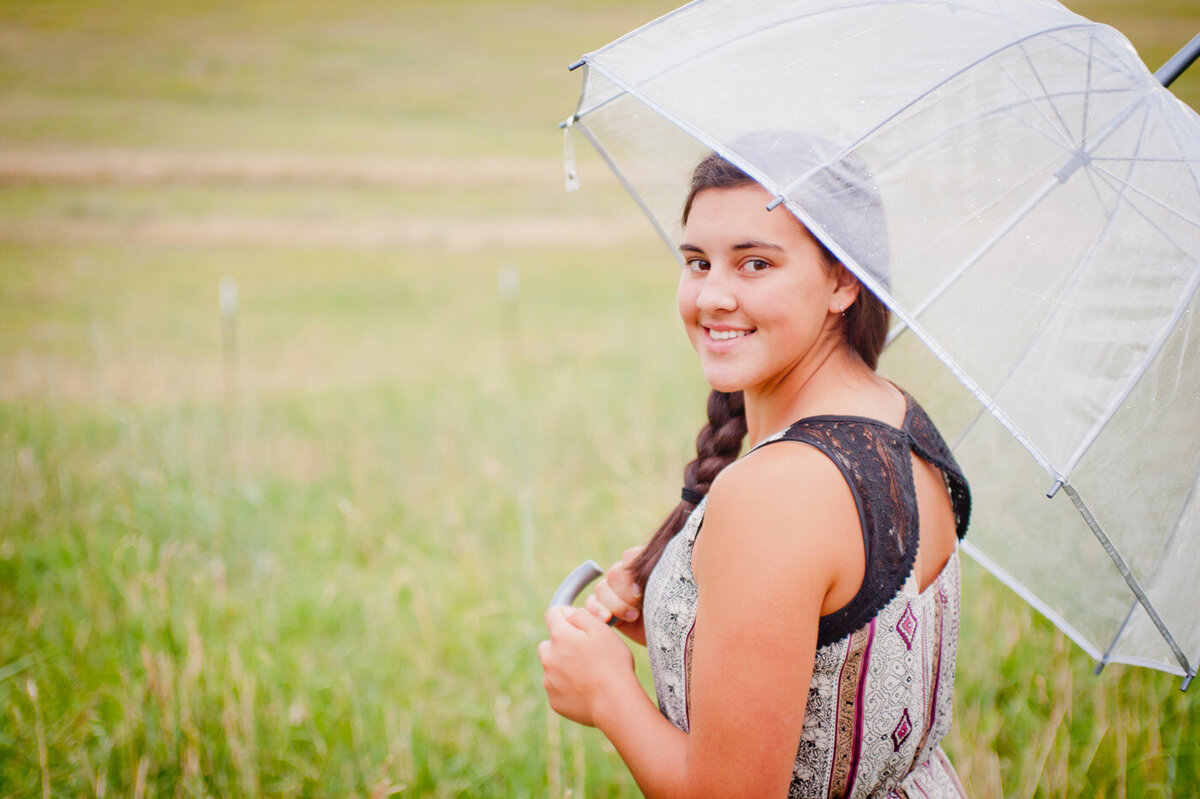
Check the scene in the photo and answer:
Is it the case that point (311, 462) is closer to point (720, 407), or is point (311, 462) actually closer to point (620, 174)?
point (620, 174)

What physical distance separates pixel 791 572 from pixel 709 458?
24.3 inches

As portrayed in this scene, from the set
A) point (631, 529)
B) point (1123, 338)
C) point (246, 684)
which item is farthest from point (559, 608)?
point (631, 529)

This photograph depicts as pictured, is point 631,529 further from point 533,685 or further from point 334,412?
point 334,412

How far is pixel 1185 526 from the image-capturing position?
1625 mm

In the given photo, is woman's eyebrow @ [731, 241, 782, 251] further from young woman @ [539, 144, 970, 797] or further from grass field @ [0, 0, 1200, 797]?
grass field @ [0, 0, 1200, 797]

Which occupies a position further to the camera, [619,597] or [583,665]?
[619,597]

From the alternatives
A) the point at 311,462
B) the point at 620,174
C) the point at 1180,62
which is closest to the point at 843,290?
the point at 1180,62

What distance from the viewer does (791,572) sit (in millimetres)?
1254

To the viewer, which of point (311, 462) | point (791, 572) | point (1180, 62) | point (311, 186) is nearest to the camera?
point (791, 572)

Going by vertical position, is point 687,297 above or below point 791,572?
above

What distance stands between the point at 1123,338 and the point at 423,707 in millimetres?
2537

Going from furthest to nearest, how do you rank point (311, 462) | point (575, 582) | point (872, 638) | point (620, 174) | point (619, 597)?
1. point (311, 462)
2. point (620, 174)
3. point (575, 582)
4. point (619, 597)
5. point (872, 638)

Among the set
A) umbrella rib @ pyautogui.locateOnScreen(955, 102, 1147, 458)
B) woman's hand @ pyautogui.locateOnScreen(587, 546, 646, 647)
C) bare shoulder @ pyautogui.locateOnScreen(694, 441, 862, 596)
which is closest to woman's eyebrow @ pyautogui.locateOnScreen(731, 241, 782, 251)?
bare shoulder @ pyautogui.locateOnScreen(694, 441, 862, 596)

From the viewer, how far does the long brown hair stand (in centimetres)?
150
